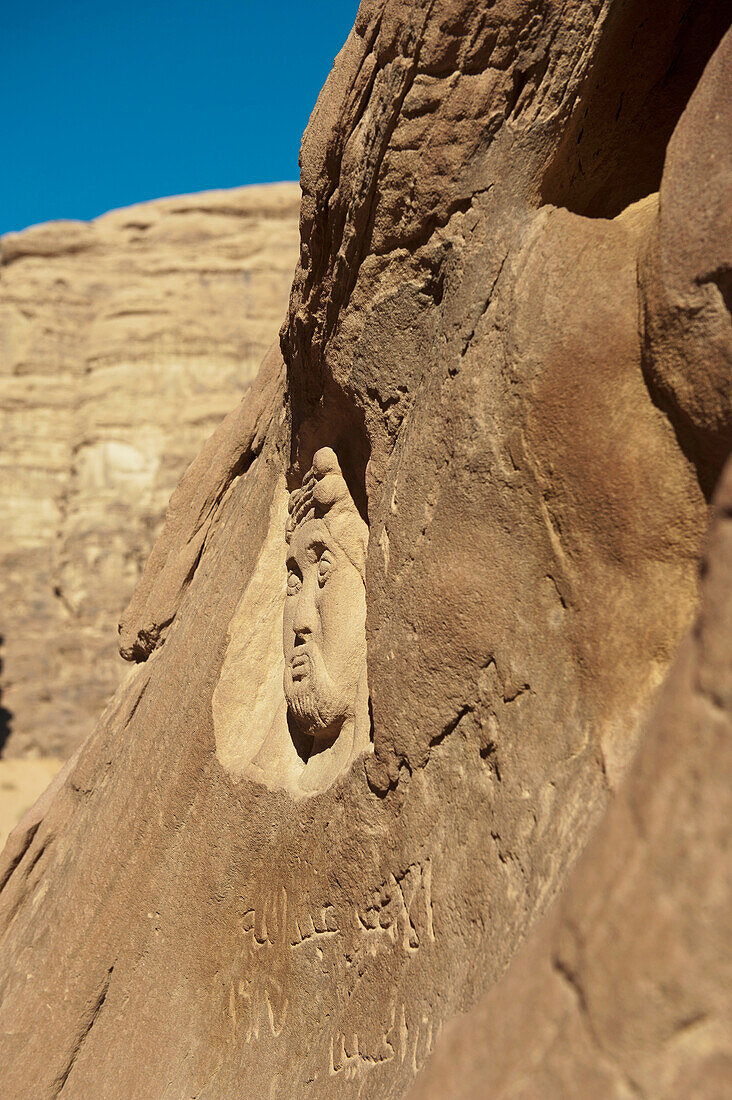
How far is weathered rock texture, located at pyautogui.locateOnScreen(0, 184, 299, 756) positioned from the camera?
13.4 metres

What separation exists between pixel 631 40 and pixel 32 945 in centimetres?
314

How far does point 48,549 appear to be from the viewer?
46.4ft

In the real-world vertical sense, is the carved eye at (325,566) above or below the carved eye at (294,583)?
above

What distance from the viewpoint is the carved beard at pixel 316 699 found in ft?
7.34

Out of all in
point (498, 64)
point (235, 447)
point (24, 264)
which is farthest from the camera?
point (24, 264)

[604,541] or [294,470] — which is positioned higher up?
[604,541]

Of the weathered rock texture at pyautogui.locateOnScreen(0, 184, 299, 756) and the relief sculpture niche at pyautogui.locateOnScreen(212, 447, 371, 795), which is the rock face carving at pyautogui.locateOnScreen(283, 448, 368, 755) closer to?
the relief sculpture niche at pyautogui.locateOnScreen(212, 447, 371, 795)

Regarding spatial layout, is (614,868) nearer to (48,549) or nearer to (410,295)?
(410,295)

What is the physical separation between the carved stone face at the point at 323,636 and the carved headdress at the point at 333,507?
2 cm

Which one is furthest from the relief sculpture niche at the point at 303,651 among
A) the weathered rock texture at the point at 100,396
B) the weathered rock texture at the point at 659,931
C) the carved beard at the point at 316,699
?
the weathered rock texture at the point at 100,396

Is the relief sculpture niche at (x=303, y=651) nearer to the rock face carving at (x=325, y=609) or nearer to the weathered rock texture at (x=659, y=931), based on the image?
the rock face carving at (x=325, y=609)

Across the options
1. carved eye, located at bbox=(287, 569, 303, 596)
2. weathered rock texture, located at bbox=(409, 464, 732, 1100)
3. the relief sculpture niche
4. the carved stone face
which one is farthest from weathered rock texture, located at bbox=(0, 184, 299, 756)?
weathered rock texture, located at bbox=(409, 464, 732, 1100)

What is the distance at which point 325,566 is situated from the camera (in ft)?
7.89

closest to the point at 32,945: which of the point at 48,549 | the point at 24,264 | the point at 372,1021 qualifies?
the point at 372,1021
